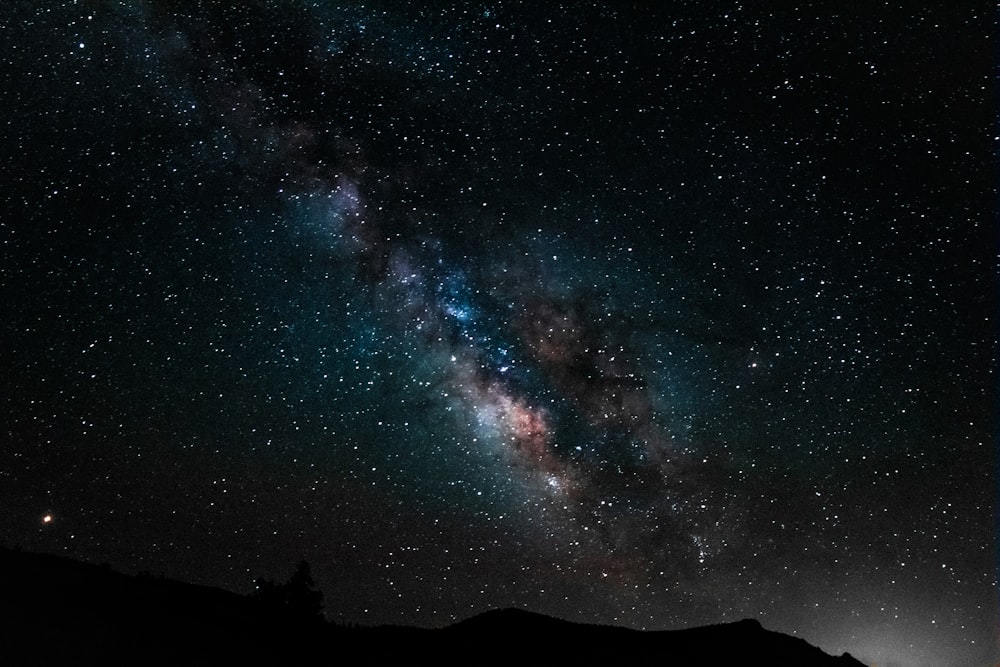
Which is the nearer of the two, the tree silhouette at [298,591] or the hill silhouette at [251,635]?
the hill silhouette at [251,635]

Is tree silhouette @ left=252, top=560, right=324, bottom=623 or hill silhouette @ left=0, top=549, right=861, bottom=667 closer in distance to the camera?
hill silhouette @ left=0, top=549, right=861, bottom=667

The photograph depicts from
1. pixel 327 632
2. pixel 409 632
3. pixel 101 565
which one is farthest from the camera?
pixel 409 632

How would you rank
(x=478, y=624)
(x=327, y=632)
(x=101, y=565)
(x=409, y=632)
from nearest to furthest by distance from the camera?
(x=101, y=565) < (x=327, y=632) < (x=409, y=632) < (x=478, y=624)

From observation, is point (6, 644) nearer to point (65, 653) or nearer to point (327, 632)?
point (65, 653)

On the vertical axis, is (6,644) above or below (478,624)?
below

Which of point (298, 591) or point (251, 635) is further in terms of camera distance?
point (298, 591)

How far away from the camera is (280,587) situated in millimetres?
Answer: 28047

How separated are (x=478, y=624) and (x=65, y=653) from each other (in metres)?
13.5

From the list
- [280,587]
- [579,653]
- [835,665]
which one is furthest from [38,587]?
[835,665]

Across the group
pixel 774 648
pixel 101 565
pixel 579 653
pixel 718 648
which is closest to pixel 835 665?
pixel 774 648

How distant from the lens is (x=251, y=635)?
18.5 m

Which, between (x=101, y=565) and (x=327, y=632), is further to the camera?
(x=327, y=632)

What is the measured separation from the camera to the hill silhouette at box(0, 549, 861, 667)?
583 inches

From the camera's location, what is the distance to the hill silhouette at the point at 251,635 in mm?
14820
